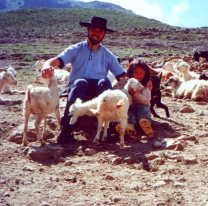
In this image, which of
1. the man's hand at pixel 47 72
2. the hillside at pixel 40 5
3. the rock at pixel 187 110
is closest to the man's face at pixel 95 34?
the man's hand at pixel 47 72

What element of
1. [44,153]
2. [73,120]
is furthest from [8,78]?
[44,153]

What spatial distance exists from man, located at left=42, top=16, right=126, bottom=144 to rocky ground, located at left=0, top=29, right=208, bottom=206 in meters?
0.59

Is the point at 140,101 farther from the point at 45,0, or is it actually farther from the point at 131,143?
the point at 45,0

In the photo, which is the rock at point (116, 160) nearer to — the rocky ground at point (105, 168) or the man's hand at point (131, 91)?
the rocky ground at point (105, 168)

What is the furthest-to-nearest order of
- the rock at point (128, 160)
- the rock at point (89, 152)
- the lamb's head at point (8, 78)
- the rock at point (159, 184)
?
1. the lamb's head at point (8, 78)
2. the rock at point (89, 152)
3. the rock at point (128, 160)
4. the rock at point (159, 184)

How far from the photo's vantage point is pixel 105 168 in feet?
14.5

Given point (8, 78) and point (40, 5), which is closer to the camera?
point (8, 78)

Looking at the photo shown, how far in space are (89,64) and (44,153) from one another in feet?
6.43

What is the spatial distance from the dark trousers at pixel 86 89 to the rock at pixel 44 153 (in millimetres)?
994

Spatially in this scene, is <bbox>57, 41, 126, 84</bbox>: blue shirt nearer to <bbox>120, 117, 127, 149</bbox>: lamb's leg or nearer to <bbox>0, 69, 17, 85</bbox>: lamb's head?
<bbox>120, 117, 127, 149</bbox>: lamb's leg

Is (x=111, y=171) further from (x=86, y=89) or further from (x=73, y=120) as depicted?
(x=86, y=89)

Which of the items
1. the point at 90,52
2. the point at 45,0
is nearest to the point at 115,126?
the point at 90,52

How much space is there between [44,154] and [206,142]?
229 centimetres

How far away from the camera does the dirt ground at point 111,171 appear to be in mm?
3604
